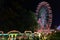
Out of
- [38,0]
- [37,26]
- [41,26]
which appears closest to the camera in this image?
[41,26]

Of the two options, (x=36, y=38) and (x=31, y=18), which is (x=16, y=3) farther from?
(x=36, y=38)

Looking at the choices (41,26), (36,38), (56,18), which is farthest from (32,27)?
(36,38)

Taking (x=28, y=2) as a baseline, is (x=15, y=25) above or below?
below

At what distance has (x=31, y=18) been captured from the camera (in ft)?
28.5

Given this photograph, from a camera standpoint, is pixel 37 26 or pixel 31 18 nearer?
pixel 37 26

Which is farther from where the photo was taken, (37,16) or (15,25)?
(15,25)

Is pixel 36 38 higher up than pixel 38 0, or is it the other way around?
pixel 38 0

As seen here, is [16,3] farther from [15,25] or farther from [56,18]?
[56,18]

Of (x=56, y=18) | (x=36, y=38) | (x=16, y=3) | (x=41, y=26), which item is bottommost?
(x=36, y=38)

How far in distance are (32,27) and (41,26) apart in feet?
2.42

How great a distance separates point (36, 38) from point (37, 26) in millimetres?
5438

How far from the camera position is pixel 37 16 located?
7910mm

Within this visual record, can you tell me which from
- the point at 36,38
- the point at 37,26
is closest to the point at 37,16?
the point at 37,26

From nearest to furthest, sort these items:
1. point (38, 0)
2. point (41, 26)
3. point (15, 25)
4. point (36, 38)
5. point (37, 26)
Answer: point (36, 38)
point (41, 26)
point (37, 26)
point (15, 25)
point (38, 0)
